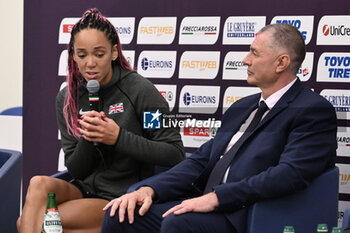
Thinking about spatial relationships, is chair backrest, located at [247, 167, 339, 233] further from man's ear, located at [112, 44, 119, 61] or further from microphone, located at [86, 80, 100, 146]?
man's ear, located at [112, 44, 119, 61]

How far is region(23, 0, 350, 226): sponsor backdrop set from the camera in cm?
393

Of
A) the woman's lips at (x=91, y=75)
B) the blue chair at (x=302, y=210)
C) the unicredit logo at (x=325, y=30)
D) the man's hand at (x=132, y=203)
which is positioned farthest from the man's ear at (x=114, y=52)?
the unicredit logo at (x=325, y=30)

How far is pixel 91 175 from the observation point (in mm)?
3039

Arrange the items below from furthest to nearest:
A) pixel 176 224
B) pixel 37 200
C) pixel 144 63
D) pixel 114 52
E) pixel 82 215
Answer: pixel 144 63
pixel 114 52
pixel 82 215
pixel 37 200
pixel 176 224

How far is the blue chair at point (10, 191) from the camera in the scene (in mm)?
3053

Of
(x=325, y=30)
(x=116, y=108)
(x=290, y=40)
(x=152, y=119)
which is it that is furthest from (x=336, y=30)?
(x=116, y=108)

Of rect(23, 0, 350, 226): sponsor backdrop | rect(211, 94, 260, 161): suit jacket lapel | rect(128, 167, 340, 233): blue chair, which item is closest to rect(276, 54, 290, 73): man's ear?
rect(211, 94, 260, 161): suit jacket lapel

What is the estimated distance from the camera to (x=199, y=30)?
431cm

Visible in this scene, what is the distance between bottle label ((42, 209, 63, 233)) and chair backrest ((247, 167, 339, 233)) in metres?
0.81

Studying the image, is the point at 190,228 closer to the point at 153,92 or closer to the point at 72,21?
the point at 153,92

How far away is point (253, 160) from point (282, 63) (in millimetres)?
478

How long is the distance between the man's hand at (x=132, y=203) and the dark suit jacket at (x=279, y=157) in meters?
0.09

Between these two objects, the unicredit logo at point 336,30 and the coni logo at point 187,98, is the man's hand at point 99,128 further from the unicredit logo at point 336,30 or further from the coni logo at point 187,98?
the unicredit logo at point 336,30

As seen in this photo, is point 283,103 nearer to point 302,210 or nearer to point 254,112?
point 254,112
